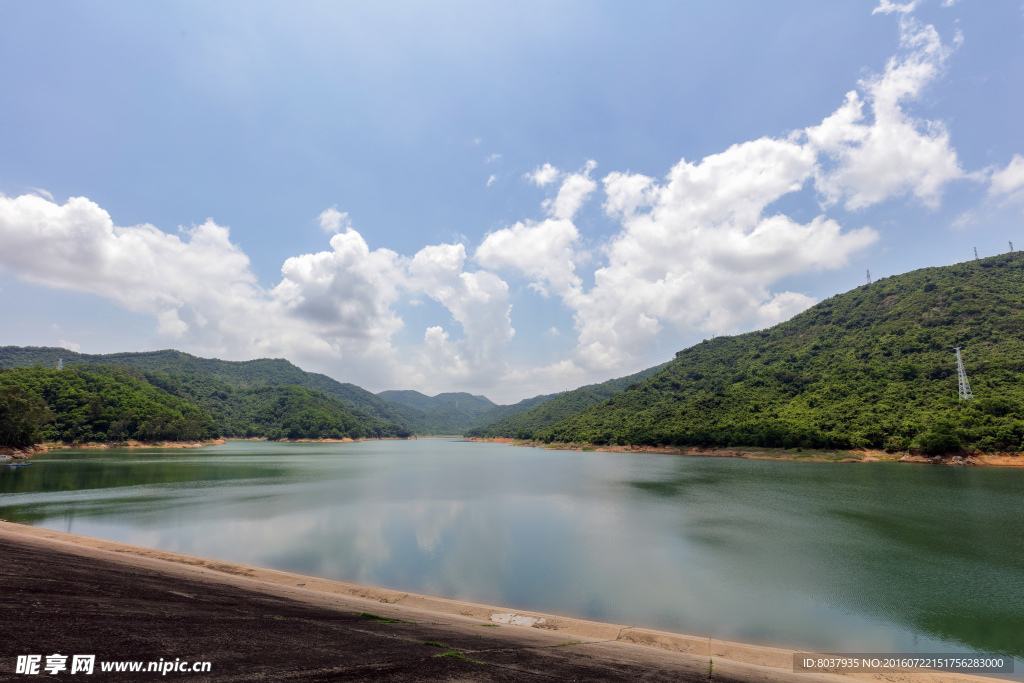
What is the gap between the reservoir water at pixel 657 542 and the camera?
460 inches

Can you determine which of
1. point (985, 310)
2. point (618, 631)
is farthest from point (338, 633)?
point (985, 310)

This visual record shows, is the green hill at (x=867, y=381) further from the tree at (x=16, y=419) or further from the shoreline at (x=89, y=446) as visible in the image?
the tree at (x=16, y=419)

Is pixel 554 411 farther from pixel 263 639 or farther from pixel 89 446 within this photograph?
pixel 263 639

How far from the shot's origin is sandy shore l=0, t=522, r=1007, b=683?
16.2 ft

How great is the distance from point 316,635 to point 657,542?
16.5m

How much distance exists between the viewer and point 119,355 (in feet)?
572

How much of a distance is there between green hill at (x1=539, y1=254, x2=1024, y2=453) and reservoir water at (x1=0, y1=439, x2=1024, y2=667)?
52.7 feet

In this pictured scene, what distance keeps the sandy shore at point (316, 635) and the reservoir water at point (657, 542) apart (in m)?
1.86

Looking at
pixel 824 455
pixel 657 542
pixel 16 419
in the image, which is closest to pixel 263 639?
pixel 657 542

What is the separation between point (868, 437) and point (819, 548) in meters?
49.1

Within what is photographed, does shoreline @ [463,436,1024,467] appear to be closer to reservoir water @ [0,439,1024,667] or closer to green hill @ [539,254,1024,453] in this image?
green hill @ [539,254,1024,453]

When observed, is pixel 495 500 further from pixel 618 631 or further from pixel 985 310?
pixel 985 310

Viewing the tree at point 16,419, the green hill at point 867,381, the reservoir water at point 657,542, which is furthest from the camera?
the green hill at point 867,381

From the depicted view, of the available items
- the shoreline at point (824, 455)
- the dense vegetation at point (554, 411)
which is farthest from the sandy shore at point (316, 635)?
the dense vegetation at point (554, 411)
